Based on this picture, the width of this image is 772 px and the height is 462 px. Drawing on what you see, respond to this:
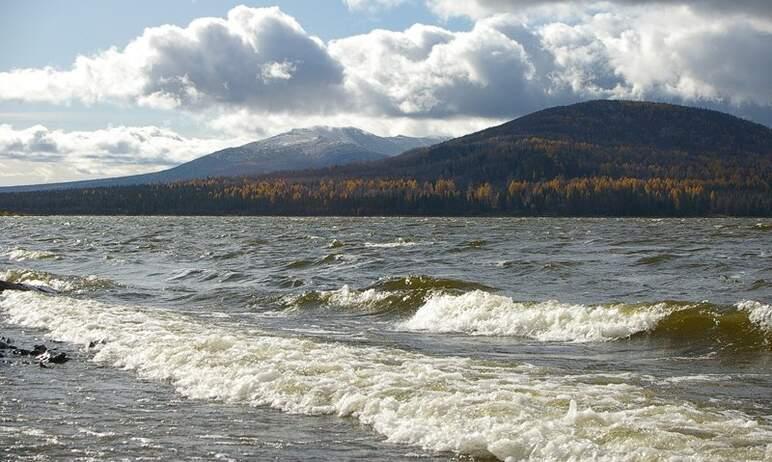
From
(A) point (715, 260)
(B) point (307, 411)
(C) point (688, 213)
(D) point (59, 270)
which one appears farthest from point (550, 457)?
(C) point (688, 213)

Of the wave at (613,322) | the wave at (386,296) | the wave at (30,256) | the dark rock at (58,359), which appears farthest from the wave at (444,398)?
the wave at (30,256)

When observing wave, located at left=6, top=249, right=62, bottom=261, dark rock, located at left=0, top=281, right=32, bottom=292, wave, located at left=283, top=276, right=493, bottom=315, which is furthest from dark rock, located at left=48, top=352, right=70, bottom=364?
wave, located at left=6, top=249, right=62, bottom=261

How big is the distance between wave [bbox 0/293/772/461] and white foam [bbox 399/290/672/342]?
243 inches

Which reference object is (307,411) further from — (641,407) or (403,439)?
(641,407)

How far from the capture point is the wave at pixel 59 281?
3944 centimetres

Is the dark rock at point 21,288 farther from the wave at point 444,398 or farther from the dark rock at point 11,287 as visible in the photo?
the wave at point 444,398

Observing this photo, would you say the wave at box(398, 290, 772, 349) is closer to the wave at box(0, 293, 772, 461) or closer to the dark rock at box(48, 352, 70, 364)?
the wave at box(0, 293, 772, 461)

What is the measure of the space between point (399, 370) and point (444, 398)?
9.50ft

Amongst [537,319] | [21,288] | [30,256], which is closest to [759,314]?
[537,319]

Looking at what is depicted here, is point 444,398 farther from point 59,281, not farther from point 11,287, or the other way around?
point 59,281

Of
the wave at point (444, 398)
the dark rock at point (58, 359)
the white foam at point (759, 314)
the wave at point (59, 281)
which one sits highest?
the white foam at point (759, 314)

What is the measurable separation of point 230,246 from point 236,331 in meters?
48.0

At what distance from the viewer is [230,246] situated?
230 ft

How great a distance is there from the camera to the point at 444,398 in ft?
44.7
